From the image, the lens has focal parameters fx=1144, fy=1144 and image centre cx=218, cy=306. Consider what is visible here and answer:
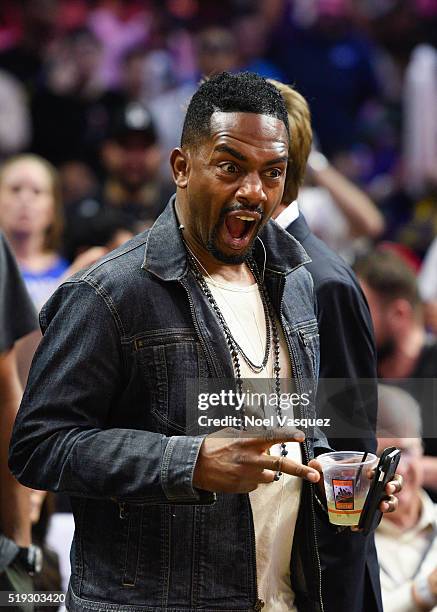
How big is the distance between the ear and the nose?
6.4 inches

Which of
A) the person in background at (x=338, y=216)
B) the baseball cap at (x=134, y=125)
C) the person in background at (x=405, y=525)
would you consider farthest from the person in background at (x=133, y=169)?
the person in background at (x=405, y=525)

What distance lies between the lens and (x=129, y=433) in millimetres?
2395

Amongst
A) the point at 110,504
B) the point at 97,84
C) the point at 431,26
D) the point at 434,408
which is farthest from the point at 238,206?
the point at 431,26

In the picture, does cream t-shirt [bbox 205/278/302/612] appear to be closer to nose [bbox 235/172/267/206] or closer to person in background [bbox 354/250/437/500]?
nose [bbox 235/172/267/206]

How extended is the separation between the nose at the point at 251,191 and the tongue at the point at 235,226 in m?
0.05

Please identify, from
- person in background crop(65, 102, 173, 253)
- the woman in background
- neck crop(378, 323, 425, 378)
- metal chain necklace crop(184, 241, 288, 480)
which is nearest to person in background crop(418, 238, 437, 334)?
neck crop(378, 323, 425, 378)

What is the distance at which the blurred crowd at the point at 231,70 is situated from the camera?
286 inches

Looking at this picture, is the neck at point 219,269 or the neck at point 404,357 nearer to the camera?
the neck at point 219,269

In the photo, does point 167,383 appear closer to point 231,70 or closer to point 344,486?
point 344,486

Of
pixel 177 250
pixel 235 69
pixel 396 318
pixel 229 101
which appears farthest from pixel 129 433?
pixel 235 69

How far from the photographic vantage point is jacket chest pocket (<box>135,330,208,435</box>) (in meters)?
2.48

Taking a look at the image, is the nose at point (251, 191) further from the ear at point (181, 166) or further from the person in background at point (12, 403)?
the person in background at point (12, 403)

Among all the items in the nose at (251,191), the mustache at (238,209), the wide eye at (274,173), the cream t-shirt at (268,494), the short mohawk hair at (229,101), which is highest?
the short mohawk hair at (229,101)

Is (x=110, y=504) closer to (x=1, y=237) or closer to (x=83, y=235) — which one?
(x=1, y=237)
